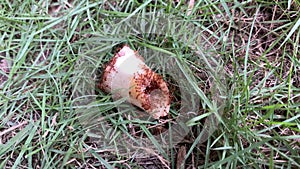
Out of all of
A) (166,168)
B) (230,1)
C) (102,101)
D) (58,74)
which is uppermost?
(230,1)

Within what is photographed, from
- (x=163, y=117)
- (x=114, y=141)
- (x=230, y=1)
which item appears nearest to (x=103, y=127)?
(x=114, y=141)

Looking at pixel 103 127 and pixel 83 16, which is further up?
pixel 83 16

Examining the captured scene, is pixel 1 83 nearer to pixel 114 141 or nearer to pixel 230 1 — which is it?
pixel 114 141
